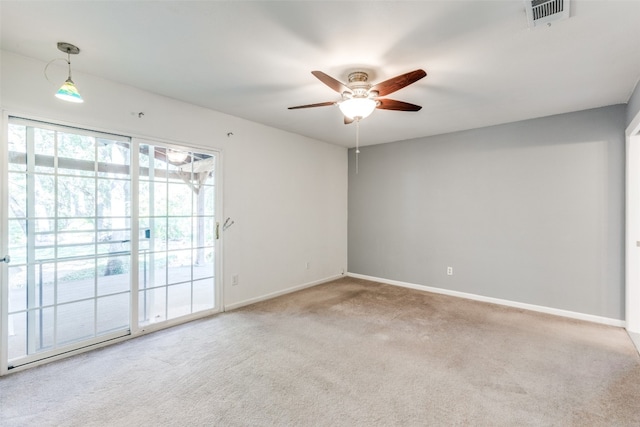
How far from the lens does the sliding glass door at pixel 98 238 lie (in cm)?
244

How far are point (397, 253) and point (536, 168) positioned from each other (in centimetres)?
230

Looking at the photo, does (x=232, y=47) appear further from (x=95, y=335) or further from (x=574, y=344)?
(x=574, y=344)

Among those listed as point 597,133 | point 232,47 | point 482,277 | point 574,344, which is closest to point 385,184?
point 482,277

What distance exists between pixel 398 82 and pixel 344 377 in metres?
2.27

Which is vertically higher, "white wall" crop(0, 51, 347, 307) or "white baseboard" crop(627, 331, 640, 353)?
"white wall" crop(0, 51, 347, 307)

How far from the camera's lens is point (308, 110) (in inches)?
138

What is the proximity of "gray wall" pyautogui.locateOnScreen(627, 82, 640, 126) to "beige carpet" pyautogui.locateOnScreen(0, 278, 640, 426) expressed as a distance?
2.23 metres

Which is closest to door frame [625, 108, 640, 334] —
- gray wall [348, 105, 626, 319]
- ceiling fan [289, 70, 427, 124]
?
gray wall [348, 105, 626, 319]

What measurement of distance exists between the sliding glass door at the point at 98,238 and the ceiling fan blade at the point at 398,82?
88.4 inches

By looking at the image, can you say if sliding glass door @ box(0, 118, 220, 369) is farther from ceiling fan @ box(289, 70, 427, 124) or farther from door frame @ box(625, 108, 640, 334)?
door frame @ box(625, 108, 640, 334)

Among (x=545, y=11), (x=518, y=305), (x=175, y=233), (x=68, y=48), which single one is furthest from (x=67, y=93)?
(x=518, y=305)

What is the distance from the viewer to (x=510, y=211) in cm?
400

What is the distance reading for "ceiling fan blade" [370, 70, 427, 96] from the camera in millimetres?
2051

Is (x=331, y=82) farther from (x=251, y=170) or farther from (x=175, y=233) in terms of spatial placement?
(x=175, y=233)
